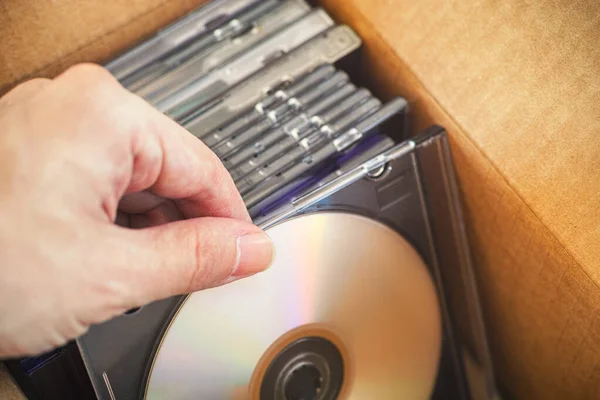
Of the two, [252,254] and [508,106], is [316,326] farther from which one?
[508,106]

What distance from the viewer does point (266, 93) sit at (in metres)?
0.74

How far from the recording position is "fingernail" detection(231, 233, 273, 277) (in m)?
0.54

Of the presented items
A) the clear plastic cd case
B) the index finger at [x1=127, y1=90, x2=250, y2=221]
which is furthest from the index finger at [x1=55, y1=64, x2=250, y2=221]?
the clear plastic cd case

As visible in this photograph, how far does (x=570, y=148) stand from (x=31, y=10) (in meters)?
0.62

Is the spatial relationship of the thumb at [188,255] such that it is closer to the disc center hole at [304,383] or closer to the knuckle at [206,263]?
the knuckle at [206,263]

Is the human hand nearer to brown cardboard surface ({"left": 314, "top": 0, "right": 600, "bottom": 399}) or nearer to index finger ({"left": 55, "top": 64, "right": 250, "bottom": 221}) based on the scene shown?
index finger ({"left": 55, "top": 64, "right": 250, "bottom": 221})

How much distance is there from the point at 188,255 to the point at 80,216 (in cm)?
9

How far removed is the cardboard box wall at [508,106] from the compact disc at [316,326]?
4.6 inches

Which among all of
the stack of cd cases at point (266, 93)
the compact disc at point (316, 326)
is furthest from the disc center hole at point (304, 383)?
the stack of cd cases at point (266, 93)

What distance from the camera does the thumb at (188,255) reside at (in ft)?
1.51

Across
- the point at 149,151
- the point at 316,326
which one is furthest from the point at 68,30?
the point at 316,326

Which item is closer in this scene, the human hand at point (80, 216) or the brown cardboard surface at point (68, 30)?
the human hand at point (80, 216)

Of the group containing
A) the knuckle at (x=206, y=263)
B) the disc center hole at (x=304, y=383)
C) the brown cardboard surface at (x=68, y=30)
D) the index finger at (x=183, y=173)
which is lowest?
the disc center hole at (x=304, y=383)

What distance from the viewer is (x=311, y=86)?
0.74 metres
